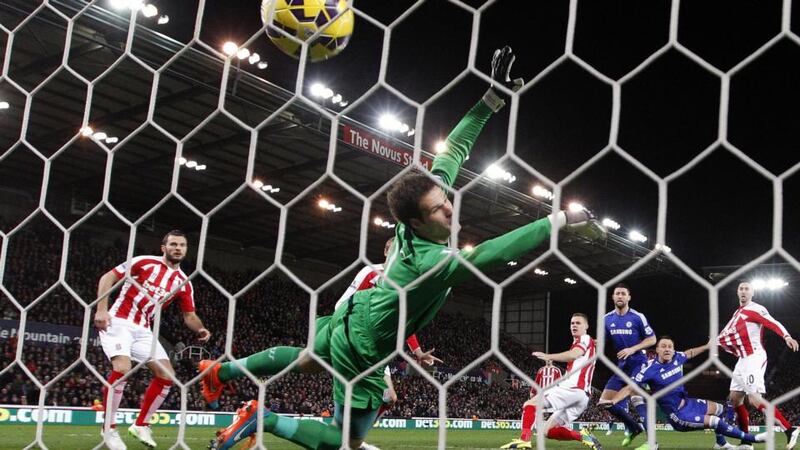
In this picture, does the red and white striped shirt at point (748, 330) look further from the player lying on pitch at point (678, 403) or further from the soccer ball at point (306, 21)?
the soccer ball at point (306, 21)

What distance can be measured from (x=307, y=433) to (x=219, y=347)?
711 inches

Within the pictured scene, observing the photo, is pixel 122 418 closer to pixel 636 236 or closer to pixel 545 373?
pixel 545 373

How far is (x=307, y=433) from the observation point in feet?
10.6

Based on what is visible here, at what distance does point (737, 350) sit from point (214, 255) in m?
20.8

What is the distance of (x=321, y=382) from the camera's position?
757 inches

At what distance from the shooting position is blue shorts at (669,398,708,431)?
6766 mm

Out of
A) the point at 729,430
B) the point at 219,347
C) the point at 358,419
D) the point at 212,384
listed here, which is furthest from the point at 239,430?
the point at 219,347

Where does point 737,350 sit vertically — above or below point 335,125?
below

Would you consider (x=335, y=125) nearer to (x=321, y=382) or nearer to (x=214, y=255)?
(x=321, y=382)

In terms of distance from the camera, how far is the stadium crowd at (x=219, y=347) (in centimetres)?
1439

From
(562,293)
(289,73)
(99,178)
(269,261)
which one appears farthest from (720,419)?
(562,293)

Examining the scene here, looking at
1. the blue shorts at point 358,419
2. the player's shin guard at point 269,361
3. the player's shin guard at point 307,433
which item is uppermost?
the player's shin guard at point 269,361

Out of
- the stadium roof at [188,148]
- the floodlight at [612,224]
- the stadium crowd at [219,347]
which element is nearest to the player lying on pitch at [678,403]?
the stadium roof at [188,148]

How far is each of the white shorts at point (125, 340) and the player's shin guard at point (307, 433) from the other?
7.01ft
